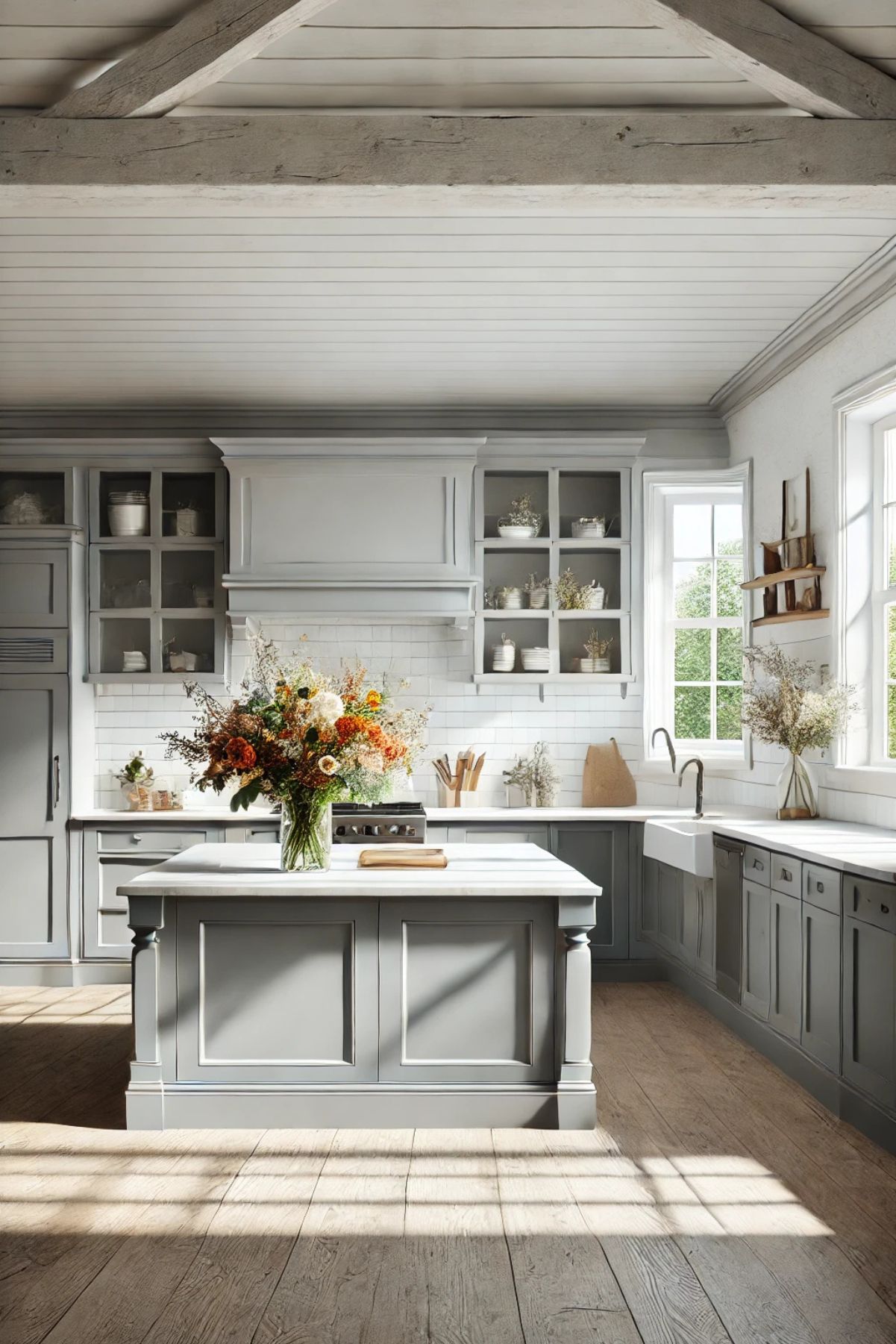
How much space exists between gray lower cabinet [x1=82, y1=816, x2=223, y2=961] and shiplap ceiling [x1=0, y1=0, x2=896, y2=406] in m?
2.44

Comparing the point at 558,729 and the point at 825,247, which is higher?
the point at 825,247

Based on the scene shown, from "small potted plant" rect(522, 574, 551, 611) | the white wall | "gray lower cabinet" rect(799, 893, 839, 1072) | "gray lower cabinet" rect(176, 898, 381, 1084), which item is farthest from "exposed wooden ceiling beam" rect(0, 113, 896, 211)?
"small potted plant" rect(522, 574, 551, 611)

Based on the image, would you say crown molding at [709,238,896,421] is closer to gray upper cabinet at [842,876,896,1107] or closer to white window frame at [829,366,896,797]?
white window frame at [829,366,896,797]

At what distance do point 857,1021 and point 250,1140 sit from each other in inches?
82.4

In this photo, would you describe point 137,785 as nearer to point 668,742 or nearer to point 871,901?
point 668,742

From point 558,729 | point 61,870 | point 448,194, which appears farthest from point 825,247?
point 61,870

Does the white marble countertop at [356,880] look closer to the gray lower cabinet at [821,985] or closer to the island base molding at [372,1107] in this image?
the island base molding at [372,1107]

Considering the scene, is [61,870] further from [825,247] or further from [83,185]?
[825,247]

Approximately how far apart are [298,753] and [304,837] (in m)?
0.32

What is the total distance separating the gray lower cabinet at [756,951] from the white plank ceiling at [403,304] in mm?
2579

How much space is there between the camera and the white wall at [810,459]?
497 centimetres

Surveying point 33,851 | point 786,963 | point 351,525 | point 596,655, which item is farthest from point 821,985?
point 33,851

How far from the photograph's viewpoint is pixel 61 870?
20.8 ft

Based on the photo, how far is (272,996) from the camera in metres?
4.04
